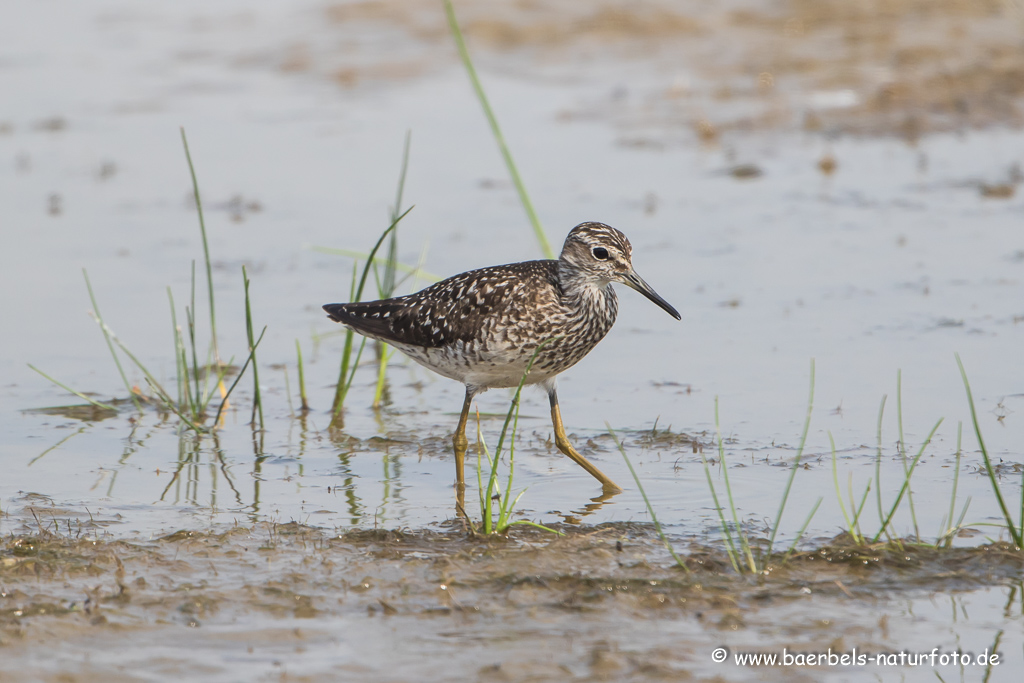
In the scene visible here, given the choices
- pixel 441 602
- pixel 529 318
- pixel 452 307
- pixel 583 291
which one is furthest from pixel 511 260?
pixel 441 602

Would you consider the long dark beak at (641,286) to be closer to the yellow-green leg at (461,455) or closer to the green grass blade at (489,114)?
the green grass blade at (489,114)

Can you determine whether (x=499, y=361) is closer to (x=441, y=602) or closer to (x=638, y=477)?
(x=638, y=477)

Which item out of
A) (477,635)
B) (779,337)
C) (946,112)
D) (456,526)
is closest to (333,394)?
(456,526)

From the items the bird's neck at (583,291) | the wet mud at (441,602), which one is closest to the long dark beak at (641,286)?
the bird's neck at (583,291)

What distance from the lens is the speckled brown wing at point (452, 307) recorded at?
673cm

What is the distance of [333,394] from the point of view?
8.49 meters

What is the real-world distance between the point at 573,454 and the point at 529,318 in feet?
2.79

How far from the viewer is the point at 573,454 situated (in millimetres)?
6875

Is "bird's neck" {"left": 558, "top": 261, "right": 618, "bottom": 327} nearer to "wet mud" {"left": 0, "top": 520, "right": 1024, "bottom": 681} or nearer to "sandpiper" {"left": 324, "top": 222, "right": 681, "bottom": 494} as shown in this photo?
"sandpiper" {"left": 324, "top": 222, "right": 681, "bottom": 494}

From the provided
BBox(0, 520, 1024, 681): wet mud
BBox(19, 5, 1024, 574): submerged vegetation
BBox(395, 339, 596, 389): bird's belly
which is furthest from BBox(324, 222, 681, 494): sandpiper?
BBox(0, 520, 1024, 681): wet mud

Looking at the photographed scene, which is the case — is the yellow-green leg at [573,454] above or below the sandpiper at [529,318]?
below

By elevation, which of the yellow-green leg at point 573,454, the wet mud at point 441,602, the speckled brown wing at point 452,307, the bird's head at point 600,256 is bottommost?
the wet mud at point 441,602

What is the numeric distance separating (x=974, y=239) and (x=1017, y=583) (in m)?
6.42

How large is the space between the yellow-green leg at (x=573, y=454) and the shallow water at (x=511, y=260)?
0.32 feet
